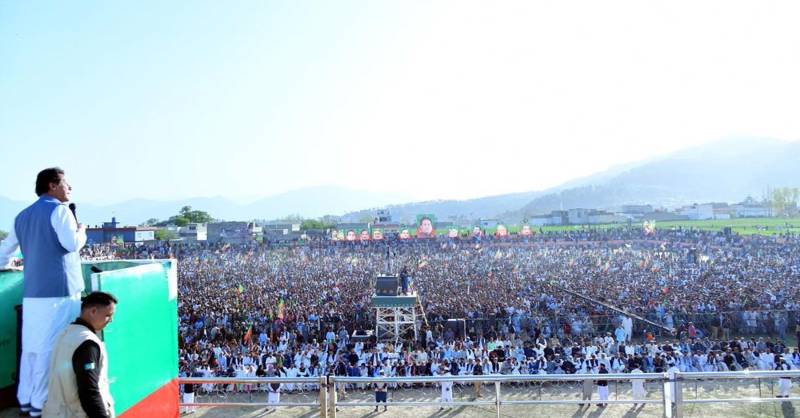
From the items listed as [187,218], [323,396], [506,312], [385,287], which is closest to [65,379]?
[323,396]

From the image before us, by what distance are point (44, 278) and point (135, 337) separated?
661 millimetres

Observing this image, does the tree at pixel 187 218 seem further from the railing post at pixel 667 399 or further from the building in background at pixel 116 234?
the railing post at pixel 667 399

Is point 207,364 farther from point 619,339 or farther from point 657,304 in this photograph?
point 657,304

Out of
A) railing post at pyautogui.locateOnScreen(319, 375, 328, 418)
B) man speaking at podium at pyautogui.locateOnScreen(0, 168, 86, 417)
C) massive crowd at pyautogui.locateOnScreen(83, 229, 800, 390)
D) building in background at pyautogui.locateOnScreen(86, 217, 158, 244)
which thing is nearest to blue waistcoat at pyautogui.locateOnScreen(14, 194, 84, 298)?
man speaking at podium at pyautogui.locateOnScreen(0, 168, 86, 417)

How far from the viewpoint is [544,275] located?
2878 cm

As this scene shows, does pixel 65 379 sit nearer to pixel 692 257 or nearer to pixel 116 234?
pixel 692 257

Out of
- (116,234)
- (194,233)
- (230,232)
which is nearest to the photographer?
(116,234)

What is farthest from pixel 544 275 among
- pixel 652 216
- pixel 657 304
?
pixel 652 216

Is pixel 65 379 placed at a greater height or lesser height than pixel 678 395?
greater

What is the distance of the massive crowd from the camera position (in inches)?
490

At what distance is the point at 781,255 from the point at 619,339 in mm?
24523

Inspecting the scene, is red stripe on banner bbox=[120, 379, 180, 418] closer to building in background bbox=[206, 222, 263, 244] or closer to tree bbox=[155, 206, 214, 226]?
building in background bbox=[206, 222, 263, 244]

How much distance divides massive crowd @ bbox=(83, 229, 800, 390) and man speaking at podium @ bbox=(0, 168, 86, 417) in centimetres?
911

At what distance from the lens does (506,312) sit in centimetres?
1869
